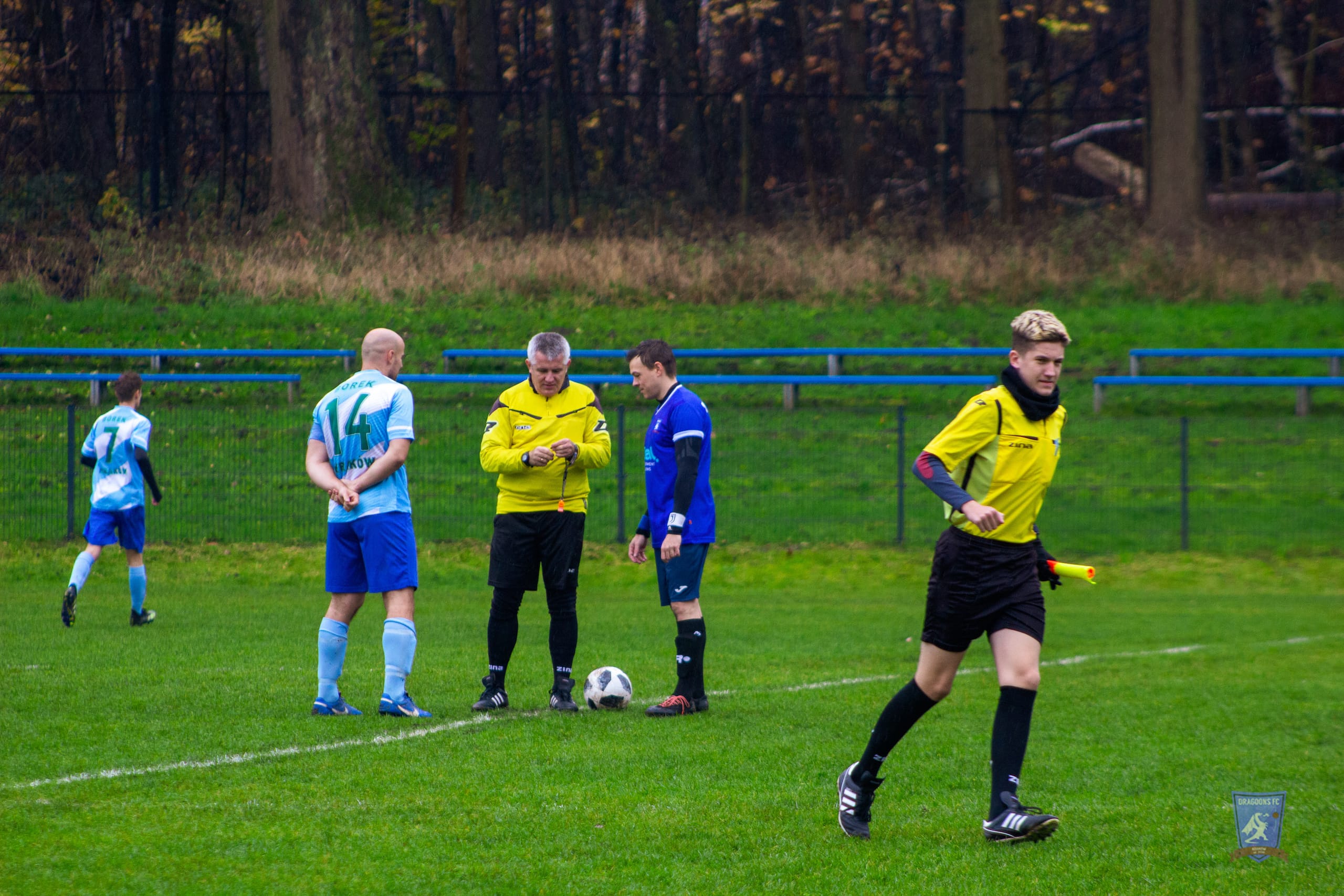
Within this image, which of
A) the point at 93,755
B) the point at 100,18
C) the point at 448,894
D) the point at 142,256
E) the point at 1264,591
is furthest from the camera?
the point at 100,18

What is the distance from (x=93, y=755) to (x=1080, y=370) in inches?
705

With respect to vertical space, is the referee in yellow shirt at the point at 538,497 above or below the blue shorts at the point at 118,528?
above

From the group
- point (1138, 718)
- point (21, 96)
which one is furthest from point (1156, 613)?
point (21, 96)

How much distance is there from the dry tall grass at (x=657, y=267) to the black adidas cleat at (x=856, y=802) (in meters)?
18.9

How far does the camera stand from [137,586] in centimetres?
1119

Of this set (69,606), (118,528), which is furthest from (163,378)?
(69,606)

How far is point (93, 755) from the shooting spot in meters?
6.49

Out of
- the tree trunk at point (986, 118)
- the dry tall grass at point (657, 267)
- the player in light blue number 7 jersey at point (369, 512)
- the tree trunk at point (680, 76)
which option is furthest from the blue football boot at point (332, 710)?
the tree trunk at point (680, 76)

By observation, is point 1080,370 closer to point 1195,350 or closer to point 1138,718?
point 1195,350

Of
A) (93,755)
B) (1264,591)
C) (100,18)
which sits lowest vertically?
(1264,591)

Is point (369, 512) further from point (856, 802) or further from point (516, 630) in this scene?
point (856, 802)

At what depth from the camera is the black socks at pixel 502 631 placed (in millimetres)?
7859

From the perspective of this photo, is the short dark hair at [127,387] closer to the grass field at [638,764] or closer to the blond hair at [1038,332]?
the grass field at [638,764]

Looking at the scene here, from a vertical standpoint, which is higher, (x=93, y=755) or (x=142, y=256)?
(x=142, y=256)
